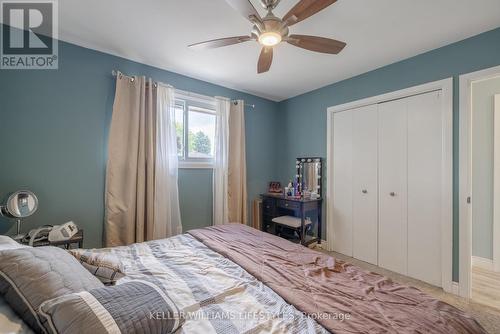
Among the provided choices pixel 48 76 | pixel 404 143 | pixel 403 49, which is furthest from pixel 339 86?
pixel 48 76

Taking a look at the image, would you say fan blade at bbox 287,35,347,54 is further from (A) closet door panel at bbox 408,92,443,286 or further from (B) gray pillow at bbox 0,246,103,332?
(B) gray pillow at bbox 0,246,103,332

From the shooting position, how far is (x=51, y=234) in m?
1.87

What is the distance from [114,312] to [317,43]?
6.71 feet

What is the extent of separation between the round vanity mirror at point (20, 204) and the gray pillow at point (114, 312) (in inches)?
62.5

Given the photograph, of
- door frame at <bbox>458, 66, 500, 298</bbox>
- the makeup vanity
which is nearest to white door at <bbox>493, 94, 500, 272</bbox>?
door frame at <bbox>458, 66, 500, 298</bbox>

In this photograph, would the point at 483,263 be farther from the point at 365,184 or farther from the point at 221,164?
the point at 221,164

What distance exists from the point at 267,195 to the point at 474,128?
2.98m

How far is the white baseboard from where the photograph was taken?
2811mm

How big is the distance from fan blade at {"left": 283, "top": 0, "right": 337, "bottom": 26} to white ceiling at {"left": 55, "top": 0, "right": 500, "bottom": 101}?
14.2 inches

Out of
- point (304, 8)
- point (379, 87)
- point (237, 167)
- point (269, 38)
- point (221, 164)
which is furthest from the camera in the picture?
point (237, 167)

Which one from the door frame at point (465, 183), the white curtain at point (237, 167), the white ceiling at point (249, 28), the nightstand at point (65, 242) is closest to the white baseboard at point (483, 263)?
the door frame at point (465, 183)

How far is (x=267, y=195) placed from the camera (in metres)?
3.66

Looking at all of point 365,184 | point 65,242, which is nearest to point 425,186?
point 365,184
